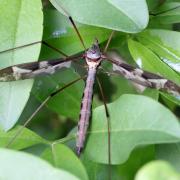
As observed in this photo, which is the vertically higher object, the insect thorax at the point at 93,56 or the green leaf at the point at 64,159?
the insect thorax at the point at 93,56

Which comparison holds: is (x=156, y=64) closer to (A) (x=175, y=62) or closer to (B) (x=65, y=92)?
(A) (x=175, y=62)

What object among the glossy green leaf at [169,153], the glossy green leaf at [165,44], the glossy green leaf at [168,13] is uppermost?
the glossy green leaf at [168,13]

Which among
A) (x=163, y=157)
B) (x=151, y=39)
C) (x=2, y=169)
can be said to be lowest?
(x=163, y=157)

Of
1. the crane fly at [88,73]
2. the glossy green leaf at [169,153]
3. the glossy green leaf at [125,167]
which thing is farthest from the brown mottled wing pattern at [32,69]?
the glossy green leaf at [169,153]

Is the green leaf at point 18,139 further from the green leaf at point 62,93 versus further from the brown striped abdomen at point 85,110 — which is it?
the green leaf at point 62,93

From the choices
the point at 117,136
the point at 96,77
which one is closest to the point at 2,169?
the point at 117,136

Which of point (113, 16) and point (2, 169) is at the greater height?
point (113, 16)
